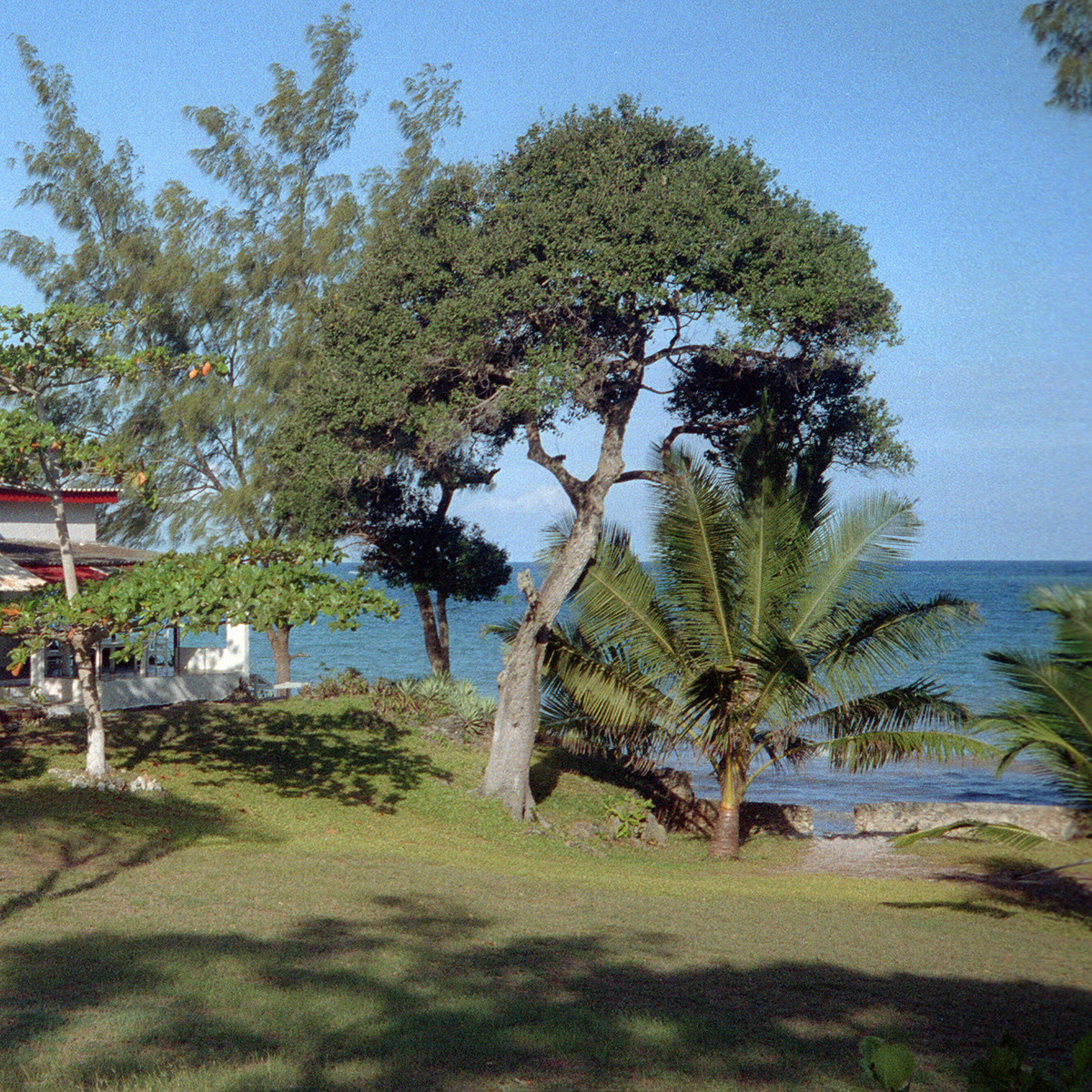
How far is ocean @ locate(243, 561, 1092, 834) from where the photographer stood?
22375mm

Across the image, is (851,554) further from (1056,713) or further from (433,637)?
(433,637)

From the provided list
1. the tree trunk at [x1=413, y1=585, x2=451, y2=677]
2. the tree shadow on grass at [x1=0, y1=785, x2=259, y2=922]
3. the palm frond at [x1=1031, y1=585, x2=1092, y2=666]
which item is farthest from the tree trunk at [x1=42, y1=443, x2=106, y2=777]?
the palm frond at [x1=1031, y1=585, x2=1092, y2=666]

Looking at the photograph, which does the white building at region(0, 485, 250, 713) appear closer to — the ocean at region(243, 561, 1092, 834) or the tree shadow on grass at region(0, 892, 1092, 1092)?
the ocean at region(243, 561, 1092, 834)

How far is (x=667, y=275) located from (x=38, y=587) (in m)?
11.2

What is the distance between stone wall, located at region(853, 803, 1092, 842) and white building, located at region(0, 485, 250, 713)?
13.7m

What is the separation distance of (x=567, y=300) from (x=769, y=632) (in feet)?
19.5

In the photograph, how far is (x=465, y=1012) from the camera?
6.46 metres

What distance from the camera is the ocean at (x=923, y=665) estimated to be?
22.4 m

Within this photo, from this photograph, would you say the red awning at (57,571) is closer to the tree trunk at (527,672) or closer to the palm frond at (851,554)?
the tree trunk at (527,672)

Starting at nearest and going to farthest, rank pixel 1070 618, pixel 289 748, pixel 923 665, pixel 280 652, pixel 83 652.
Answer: pixel 1070 618 → pixel 83 652 → pixel 289 748 → pixel 280 652 → pixel 923 665

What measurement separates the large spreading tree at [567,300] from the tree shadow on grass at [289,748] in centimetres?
206

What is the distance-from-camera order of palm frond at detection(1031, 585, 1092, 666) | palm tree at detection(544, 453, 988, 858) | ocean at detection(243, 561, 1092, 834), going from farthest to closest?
ocean at detection(243, 561, 1092, 834) < palm tree at detection(544, 453, 988, 858) < palm frond at detection(1031, 585, 1092, 666)

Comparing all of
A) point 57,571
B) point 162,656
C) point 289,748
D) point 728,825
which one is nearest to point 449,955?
point 728,825

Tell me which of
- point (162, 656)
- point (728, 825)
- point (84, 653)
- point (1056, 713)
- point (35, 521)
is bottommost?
point (728, 825)
